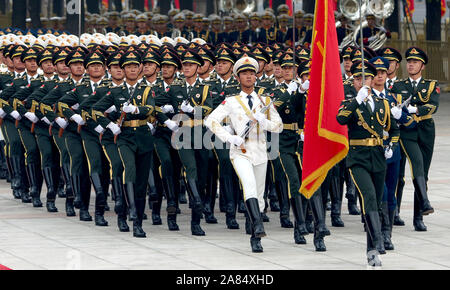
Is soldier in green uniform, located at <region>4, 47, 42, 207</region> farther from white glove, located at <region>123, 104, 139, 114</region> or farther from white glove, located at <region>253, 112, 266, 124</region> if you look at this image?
white glove, located at <region>253, 112, 266, 124</region>

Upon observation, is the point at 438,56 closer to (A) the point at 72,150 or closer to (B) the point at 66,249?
(A) the point at 72,150

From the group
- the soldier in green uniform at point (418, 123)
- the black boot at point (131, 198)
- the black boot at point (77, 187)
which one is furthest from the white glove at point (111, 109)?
the soldier in green uniform at point (418, 123)

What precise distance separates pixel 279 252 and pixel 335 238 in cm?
121

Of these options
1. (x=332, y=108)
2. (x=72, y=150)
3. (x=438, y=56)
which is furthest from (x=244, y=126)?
(x=438, y=56)

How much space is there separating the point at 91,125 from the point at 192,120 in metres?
1.23

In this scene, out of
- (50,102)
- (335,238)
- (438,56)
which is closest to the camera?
(335,238)

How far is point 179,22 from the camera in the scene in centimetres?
3203

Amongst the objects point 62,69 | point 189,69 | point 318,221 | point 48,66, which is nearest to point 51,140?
point 62,69

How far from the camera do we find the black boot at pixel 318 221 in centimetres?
1370

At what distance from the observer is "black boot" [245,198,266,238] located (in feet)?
44.3

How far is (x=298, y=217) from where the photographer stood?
1430 centimetres

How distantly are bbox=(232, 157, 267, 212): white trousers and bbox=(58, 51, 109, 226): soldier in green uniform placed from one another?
103 inches

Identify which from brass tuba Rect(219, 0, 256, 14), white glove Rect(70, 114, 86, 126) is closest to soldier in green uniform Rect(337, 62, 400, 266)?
white glove Rect(70, 114, 86, 126)

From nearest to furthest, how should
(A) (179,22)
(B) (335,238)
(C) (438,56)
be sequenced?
(B) (335,238) < (A) (179,22) < (C) (438,56)
